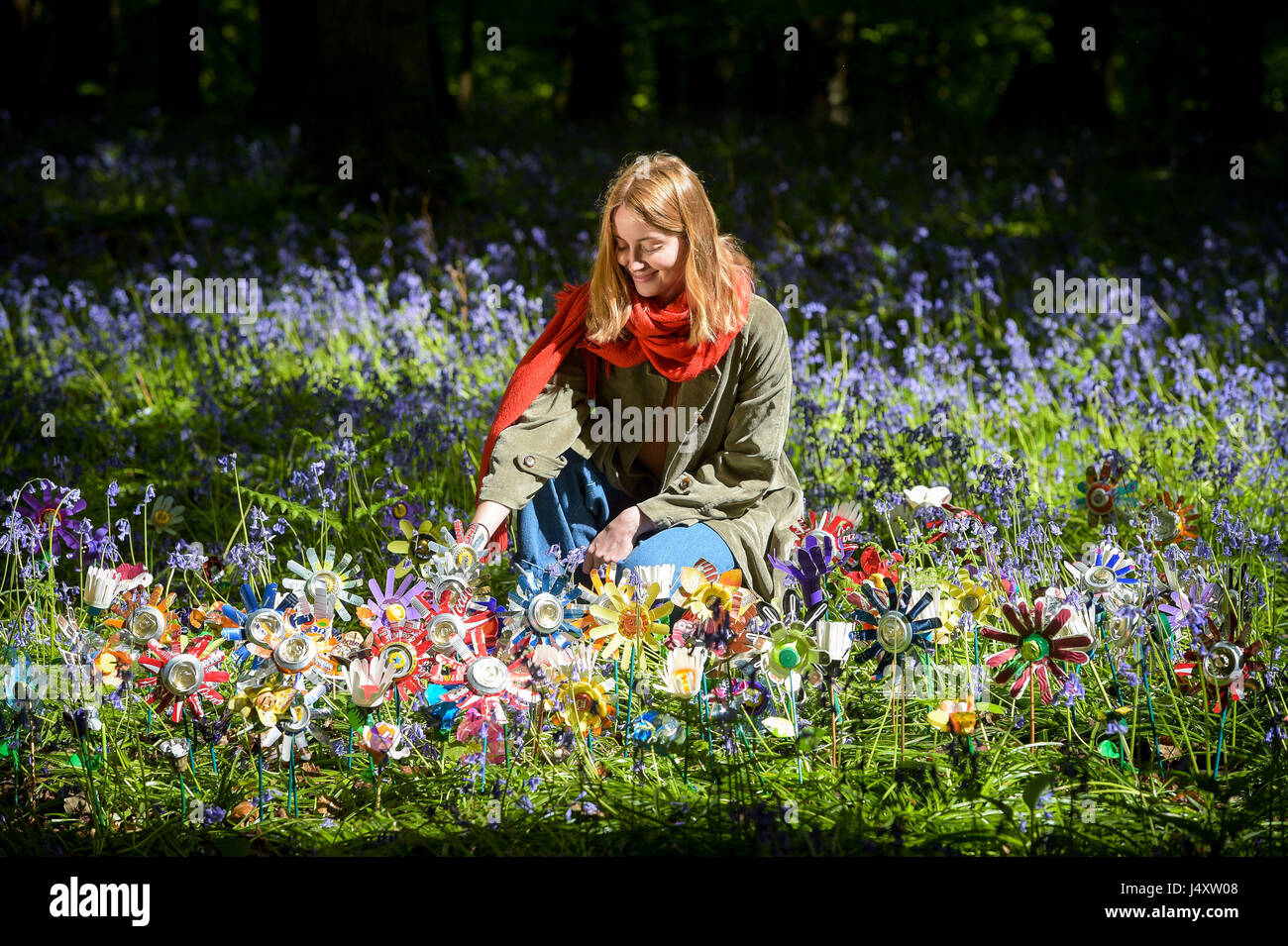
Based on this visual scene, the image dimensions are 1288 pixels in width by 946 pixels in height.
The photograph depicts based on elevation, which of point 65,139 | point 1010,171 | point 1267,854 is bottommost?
point 1267,854

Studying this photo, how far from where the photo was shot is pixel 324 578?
110 inches

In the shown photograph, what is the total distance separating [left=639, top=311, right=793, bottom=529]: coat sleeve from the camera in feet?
11.2

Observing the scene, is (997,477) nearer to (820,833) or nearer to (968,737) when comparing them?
(968,737)

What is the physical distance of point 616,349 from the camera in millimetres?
3502

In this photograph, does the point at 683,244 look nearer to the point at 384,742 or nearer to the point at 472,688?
the point at 472,688

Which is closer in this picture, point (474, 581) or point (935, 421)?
point (474, 581)

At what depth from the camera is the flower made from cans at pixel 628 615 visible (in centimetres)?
278

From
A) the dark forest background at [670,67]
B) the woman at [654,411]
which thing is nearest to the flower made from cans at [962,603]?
the woman at [654,411]

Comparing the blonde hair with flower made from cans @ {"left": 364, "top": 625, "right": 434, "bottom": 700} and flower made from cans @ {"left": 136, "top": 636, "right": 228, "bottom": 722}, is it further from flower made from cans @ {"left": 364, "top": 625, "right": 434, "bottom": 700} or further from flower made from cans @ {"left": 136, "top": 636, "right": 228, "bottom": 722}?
flower made from cans @ {"left": 136, "top": 636, "right": 228, "bottom": 722}

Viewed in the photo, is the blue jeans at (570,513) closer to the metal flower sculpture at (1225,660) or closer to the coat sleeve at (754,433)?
the coat sleeve at (754,433)

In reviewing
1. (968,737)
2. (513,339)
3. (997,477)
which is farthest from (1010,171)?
(968,737)

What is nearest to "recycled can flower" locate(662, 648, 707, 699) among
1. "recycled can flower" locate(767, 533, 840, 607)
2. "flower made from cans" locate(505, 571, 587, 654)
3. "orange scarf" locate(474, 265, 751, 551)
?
"flower made from cans" locate(505, 571, 587, 654)

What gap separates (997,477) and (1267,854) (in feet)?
4.40

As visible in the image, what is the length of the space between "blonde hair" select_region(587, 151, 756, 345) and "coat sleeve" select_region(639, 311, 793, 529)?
150mm
